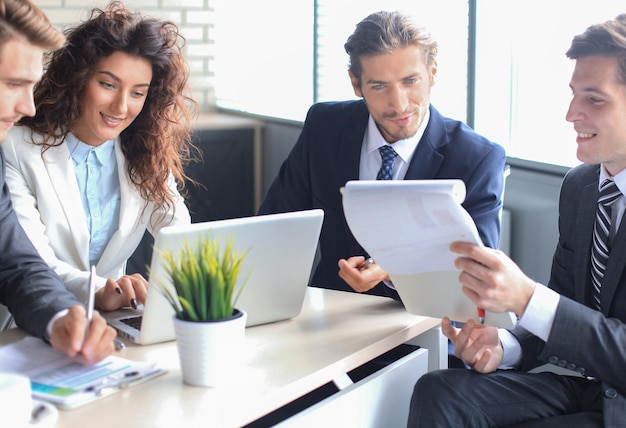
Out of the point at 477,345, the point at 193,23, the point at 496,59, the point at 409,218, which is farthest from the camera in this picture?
the point at 193,23

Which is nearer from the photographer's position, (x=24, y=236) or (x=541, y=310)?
(x=541, y=310)

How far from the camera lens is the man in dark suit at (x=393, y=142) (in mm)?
2445

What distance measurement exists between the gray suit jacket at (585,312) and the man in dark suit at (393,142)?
13.3 inches

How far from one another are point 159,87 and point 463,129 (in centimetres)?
89

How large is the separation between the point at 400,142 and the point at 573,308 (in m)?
0.87

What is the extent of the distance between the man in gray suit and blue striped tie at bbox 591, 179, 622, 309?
1123 mm

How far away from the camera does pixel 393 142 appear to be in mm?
2547

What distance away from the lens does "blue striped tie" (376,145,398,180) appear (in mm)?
2520

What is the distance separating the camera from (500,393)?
6.14 ft

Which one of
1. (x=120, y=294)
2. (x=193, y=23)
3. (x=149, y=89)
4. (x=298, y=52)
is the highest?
(x=193, y=23)

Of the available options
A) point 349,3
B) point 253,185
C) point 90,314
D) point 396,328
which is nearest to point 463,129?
point 396,328

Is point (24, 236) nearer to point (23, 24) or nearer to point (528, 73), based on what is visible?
point (23, 24)

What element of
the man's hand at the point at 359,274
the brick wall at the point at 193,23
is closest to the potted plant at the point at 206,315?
the man's hand at the point at 359,274

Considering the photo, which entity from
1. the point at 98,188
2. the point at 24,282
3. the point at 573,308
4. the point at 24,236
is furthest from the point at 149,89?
the point at 573,308
